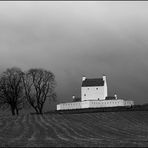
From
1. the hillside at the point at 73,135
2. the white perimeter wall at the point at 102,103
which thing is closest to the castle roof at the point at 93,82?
the white perimeter wall at the point at 102,103

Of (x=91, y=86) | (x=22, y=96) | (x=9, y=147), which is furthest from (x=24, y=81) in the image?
(x=9, y=147)

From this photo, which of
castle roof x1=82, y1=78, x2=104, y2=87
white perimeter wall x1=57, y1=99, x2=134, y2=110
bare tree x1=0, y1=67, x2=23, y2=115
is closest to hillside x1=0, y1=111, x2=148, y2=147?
bare tree x1=0, y1=67, x2=23, y2=115

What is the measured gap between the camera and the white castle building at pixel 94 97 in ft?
357

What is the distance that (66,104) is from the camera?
11456 cm

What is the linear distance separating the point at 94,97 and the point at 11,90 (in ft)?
130

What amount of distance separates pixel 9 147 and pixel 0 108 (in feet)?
217

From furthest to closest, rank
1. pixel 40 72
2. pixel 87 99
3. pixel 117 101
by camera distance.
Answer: pixel 87 99 → pixel 117 101 → pixel 40 72

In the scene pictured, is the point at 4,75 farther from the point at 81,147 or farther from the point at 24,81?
the point at 81,147

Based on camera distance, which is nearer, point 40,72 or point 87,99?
point 40,72

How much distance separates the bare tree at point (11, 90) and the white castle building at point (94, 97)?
2788 centimetres

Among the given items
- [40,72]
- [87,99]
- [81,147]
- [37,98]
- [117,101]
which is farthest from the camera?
[87,99]

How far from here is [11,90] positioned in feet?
282

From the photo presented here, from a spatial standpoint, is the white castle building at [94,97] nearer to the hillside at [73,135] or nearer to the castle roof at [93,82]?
the castle roof at [93,82]

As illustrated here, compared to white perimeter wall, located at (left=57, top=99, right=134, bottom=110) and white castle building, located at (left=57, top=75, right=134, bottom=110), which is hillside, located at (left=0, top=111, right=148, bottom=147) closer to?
white perimeter wall, located at (left=57, top=99, right=134, bottom=110)
